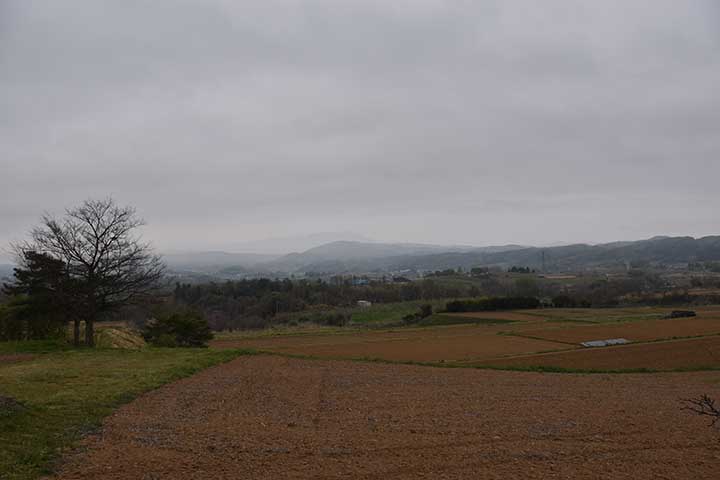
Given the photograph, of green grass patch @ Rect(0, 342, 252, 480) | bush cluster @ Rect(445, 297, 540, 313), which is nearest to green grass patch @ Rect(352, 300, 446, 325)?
bush cluster @ Rect(445, 297, 540, 313)

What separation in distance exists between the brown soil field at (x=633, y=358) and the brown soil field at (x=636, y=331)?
5283 millimetres

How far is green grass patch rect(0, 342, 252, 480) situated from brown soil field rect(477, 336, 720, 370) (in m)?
14.9

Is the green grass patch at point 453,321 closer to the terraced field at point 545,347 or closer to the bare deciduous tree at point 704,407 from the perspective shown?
the terraced field at point 545,347

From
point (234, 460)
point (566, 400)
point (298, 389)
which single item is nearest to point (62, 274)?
point (298, 389)

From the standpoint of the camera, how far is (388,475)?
7.18 metres

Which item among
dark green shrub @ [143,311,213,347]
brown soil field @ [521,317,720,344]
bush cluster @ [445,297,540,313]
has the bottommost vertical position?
bush cluster @ [445,297,540,313]

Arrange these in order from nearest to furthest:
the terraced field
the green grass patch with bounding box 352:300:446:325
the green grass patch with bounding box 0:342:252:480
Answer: the green grass patch with bounding box 0:342:252:480, the terraced field, the green grass patch with bounding box 352:300:446:325

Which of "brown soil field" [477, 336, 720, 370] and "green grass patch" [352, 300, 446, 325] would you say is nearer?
"brown soil field" [477, 336, 720, 370]

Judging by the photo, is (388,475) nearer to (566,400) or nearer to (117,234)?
(566,400)

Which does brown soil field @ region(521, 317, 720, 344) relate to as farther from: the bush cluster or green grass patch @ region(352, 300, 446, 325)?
green grass patch @ region(352, 300, 446, 325)

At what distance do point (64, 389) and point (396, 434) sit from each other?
869 cm

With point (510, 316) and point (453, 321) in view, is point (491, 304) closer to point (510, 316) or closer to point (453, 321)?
point (510, 316)

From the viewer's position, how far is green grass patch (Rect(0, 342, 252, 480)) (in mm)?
7801

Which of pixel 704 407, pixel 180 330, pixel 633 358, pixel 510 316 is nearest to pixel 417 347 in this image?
pixel 633 358
